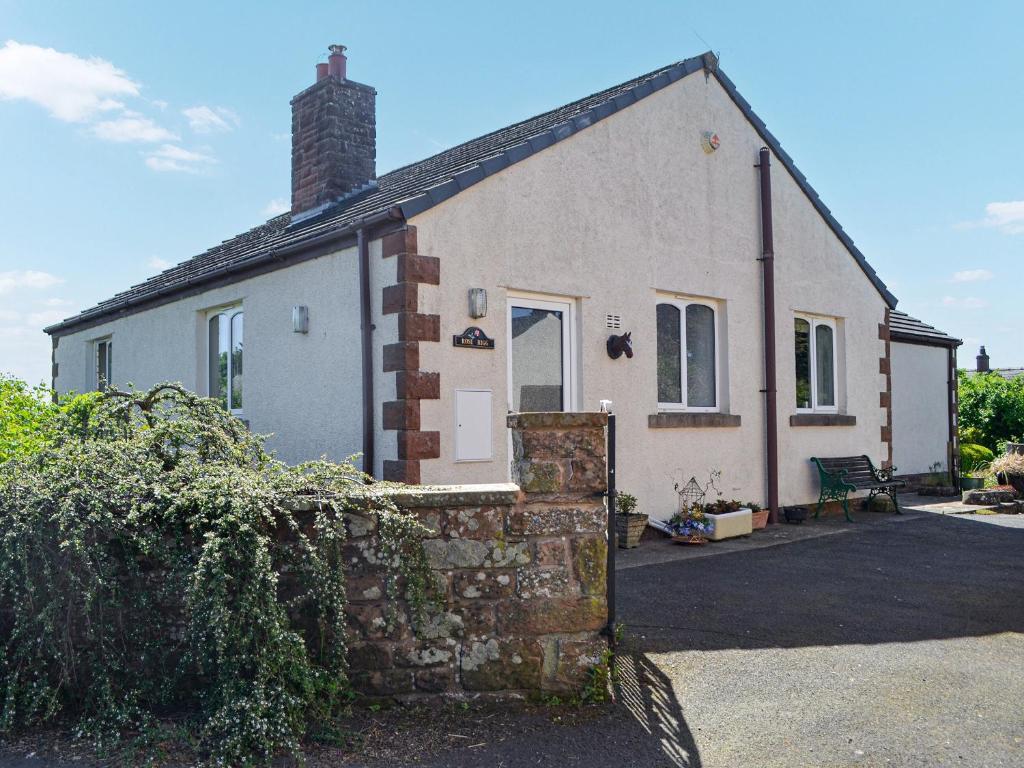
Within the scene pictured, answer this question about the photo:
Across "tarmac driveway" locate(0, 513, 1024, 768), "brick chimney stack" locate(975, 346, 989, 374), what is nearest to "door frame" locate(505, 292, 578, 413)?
"tarmac driveway" locate(0, 513, 1024, 768)

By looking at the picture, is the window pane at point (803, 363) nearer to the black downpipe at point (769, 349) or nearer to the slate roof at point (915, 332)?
the black downpipe at point (769, 349)

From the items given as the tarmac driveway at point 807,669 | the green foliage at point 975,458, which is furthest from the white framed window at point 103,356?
the green foliage at point 975,458

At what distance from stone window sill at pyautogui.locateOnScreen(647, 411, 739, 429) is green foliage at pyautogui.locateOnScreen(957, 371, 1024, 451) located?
12.4 m

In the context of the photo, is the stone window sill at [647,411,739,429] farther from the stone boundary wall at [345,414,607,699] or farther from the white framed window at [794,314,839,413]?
the stone boundary wall at [345,414,607,699]

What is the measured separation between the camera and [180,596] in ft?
13.9

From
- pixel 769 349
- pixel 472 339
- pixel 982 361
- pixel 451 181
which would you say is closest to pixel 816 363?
pixel 769 349

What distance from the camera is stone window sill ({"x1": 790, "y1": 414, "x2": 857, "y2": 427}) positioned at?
12.0 metres

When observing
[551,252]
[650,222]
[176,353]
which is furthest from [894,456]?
[176,353]

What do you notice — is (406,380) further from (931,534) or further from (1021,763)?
(931,534)

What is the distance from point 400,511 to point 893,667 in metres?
3.11

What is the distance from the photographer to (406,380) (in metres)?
8.07

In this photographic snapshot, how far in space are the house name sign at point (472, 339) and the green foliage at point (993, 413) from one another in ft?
52.8

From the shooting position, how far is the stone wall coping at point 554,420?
178 inches

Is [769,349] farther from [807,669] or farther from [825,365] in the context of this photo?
[807,669]
